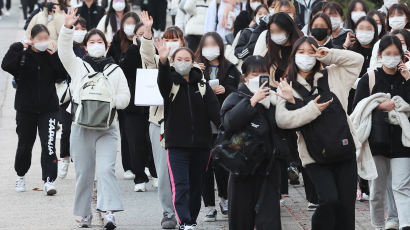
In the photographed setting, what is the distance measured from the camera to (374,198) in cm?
988

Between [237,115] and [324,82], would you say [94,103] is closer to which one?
[237,115]

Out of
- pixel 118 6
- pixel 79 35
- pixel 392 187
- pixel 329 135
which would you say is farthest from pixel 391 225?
pixel 118 6

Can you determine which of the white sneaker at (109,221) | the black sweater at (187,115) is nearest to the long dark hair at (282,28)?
the black sweater at (187,115)

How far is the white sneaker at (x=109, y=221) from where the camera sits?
9.84 metres

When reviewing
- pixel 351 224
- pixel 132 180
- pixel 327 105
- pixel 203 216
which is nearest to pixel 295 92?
pixel 327 105

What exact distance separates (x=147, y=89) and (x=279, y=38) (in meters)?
1.43

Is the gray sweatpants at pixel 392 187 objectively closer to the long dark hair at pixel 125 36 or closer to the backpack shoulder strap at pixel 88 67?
the backpack shoulder strap at pixel 88 67

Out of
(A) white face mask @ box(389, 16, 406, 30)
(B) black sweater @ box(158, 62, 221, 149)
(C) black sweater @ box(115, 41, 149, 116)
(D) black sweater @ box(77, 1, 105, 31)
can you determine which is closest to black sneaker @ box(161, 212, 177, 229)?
(B) black sweater @ box(158, 62, 221, 149)

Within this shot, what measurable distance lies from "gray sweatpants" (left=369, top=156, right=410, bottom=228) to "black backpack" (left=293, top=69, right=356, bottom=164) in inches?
61.0

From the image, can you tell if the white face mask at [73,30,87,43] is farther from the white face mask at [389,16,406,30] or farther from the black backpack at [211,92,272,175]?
the black backpack at [211,92,272,175]

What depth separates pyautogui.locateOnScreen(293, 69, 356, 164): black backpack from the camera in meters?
8.22

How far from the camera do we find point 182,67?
9.55m

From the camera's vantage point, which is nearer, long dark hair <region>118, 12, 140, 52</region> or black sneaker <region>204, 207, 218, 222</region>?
black sneaker <region>204, 207, 218, 222</region>

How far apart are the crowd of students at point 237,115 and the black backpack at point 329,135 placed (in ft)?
0.04
